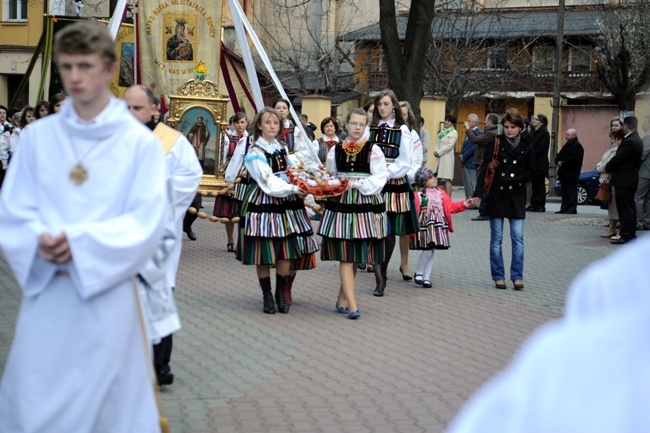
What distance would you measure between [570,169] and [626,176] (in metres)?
5.84

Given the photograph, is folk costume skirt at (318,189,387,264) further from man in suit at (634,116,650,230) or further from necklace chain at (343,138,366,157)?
man in suit at (634,116,650,230)

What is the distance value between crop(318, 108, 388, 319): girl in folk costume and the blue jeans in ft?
7.63

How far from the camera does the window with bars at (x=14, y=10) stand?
43.8 meters

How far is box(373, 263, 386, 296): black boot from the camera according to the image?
37.2 ft

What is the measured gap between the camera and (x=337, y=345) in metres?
8.65

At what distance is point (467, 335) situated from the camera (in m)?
9.26

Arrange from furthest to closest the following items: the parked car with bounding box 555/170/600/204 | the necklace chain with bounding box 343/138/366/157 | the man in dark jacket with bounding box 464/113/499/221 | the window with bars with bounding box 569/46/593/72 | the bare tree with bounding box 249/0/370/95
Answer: the window with bars with bounding box 569/46/593/72 → the bare tree with bounding box 249/0/370/95 → the parked car with bounding box 555/170/600/204 → the man in dark jacket with bounding box 464/113/499/221 → the necklace chain with bounding box 343/138/366/157

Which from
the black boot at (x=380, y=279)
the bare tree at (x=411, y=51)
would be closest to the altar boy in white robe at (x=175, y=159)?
the black boot at (x=380, y=279)

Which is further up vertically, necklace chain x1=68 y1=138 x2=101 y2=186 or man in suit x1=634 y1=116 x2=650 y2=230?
necklace chain x1=68 y1=138 x2=101 y2=186

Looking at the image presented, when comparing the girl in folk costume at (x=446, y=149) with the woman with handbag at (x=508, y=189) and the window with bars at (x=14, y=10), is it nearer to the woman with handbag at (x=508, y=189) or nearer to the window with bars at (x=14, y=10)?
the woman with handbag at (x=508, y=189)

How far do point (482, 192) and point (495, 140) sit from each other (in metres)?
0.61

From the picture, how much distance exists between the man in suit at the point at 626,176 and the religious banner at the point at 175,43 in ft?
21.0

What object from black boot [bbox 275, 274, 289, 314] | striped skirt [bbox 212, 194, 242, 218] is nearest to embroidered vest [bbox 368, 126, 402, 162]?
black boot [bbox 275, 274, 289, 314]

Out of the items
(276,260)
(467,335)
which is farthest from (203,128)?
(467,335)
